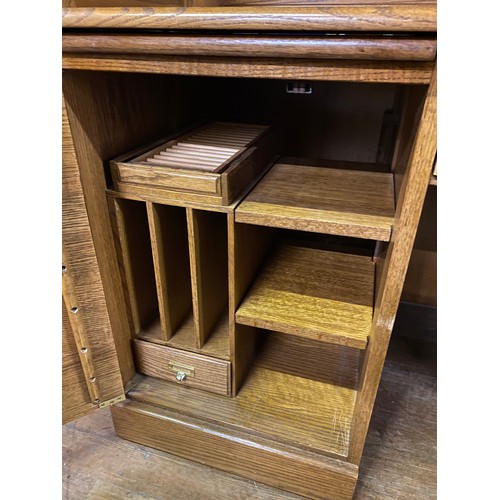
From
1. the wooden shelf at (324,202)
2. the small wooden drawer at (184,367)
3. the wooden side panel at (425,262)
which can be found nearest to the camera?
the wooden shelf at (324,202)

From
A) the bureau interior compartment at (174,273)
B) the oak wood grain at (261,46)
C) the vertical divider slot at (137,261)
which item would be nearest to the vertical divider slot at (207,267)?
the bureau interior compartment at (174,273)

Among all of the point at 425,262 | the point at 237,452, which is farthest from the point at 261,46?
the point at 425,262

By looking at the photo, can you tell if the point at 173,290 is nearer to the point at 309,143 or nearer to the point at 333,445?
the point at 333,445

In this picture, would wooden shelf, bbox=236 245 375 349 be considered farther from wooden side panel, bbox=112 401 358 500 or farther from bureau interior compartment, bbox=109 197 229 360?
wooden side panel, bbox=112 401 358 500

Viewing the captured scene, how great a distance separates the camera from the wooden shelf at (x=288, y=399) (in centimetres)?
75

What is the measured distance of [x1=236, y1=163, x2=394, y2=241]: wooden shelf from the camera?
22.1 inches

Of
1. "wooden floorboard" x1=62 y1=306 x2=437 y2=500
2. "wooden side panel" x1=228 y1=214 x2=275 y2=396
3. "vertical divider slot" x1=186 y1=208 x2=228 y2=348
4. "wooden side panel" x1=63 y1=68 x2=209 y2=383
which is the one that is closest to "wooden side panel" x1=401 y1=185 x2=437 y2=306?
"wooden floorboard" x1=62 y1=306 x2=437 y2=500

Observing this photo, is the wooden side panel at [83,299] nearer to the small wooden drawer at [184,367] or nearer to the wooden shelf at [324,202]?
the small wooden drawer at [184,367]

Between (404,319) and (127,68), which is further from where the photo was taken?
(404,319)

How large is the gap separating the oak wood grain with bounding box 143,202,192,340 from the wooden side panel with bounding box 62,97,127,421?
0.34ft

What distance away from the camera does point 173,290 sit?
Result: 778 mm

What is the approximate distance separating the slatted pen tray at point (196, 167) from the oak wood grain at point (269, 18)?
0.21 m

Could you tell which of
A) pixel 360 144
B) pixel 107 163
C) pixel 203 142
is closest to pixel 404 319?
pixel 360 144

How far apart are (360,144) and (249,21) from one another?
2.09 ft
